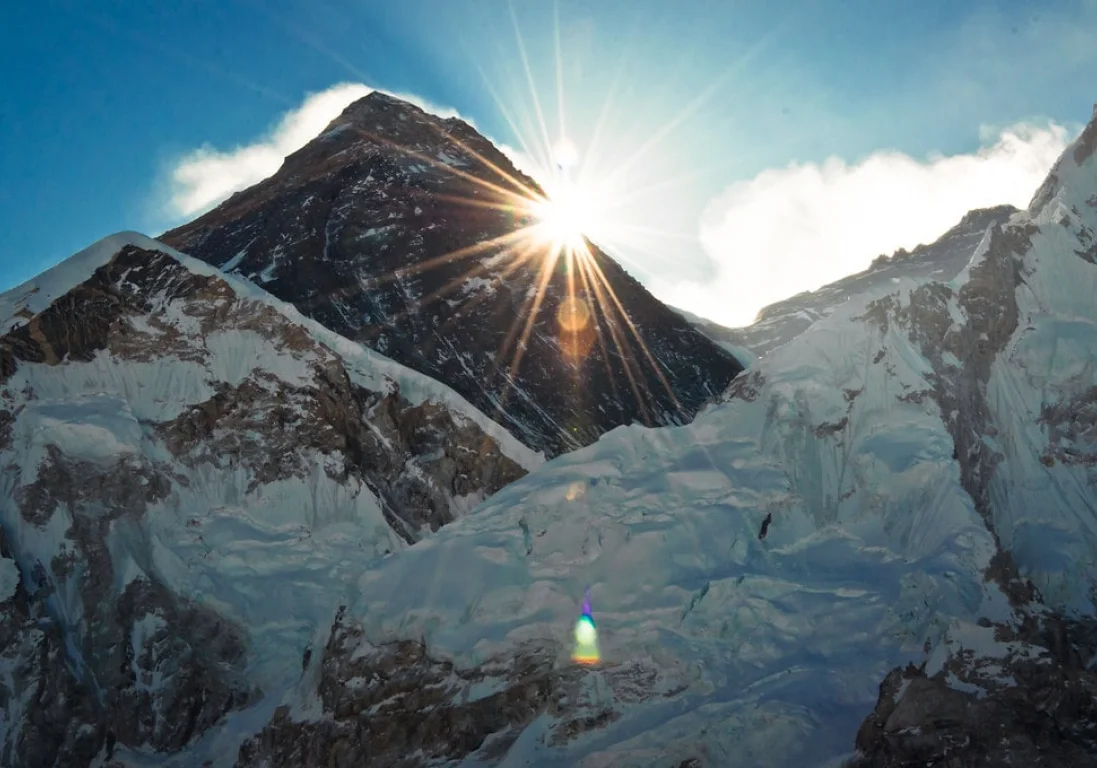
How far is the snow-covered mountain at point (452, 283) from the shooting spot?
318ft

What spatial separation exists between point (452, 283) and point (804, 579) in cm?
7008

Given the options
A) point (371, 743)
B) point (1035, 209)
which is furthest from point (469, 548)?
point (1035, 209)

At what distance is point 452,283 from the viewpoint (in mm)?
105938

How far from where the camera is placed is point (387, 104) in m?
139

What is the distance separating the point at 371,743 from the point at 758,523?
18.5 meters

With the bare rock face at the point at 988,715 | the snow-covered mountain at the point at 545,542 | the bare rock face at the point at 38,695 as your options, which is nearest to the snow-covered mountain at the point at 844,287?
the snow-covered mountain at the point at 545,542

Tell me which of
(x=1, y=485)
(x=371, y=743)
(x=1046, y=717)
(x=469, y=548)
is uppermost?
(x=1, y=485)

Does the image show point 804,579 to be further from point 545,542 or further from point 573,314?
point 573,314

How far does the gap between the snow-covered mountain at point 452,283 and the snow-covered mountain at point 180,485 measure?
749 inches

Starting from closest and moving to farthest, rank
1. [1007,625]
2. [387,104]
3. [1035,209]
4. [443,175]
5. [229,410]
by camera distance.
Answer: [1007,625] < [1035,209] < [229,410] < [443,175] < [387,104]

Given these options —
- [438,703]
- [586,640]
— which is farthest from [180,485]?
[586,640]

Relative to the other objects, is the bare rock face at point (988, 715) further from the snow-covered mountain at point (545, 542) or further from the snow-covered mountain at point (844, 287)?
the snow-covered mountain at point (844, 287)

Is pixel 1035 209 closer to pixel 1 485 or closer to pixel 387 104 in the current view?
pixel 1 485

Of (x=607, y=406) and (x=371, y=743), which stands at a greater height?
(x=607, y=406)
